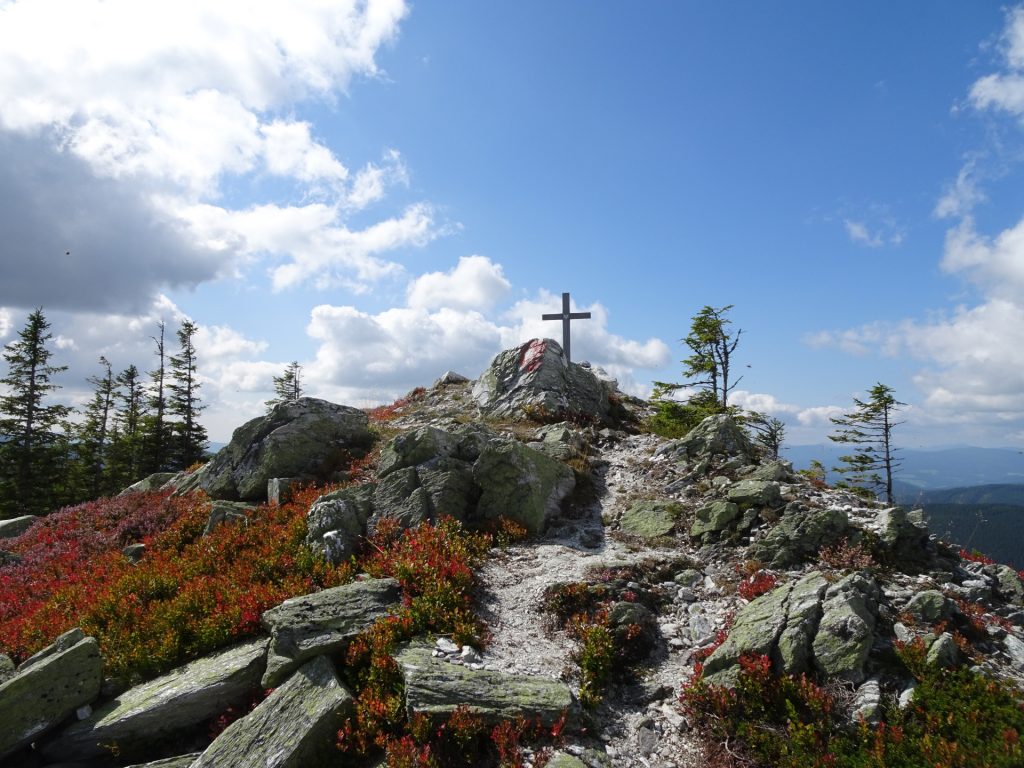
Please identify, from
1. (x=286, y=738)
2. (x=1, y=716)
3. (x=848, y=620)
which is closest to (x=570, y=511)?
(x=848, y=620)

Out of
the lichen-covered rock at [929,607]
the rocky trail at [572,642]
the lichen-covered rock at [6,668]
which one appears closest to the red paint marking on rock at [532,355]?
the rocky trail at [572,642]

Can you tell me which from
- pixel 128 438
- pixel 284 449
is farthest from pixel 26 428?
pixel 284 449

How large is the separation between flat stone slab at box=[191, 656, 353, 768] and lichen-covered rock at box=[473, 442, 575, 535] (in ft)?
20.7

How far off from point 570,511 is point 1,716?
38.0ft

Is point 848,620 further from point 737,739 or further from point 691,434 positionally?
point 691,434

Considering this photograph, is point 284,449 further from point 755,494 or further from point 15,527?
point 755,494

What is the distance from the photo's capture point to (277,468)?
56.1ft

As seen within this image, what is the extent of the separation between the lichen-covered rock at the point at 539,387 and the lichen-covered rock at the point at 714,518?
897 cm

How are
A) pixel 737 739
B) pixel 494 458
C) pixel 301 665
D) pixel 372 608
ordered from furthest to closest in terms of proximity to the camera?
pixel 494 458
pixel 372 608
pixel 301 665
pixel 737 739

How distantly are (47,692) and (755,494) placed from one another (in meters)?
13.9

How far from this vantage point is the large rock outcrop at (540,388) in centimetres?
2167

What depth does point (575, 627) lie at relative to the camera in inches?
365

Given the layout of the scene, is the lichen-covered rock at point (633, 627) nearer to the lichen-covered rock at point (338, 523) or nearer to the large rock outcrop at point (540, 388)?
the lichen-covered rock at point (338, 523)

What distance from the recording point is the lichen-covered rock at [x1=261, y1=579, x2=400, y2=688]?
8.48m
